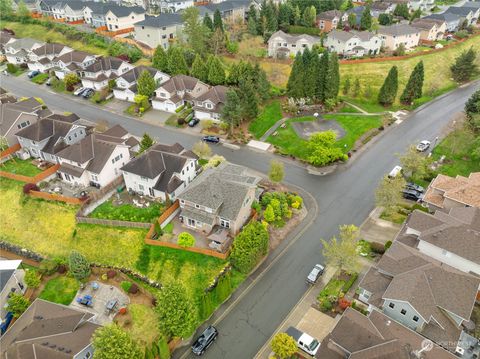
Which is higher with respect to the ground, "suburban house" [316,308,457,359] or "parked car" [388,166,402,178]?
"parked car" [388,166,402,178]

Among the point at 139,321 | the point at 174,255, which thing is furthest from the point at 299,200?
the point at 139,321

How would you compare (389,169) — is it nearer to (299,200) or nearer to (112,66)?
(299,200)

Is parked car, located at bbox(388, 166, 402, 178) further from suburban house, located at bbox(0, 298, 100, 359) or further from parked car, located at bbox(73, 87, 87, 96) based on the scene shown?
parked car, located at bbox(73, 87, 87, 96)

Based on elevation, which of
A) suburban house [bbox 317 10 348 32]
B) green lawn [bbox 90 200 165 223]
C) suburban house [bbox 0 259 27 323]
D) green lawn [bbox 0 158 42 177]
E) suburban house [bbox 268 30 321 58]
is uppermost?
suburban house [bbox 317 10 348 32]

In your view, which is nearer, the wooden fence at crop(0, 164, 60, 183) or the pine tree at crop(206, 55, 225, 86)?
the wooden fence at crop(0, 164, 60, 183)

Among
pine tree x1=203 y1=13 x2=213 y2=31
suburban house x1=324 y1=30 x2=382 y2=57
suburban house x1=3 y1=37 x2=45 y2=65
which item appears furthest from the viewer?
pine tree x1=203 y1=13 x2=213 y2=31

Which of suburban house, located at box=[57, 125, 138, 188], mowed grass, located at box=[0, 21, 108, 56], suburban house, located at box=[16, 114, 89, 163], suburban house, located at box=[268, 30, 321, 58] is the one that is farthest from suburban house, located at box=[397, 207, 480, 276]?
mowed grass, located at box=[0, 21, 108, 56]

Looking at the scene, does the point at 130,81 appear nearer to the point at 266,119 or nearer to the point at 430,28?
the point at 266,119
